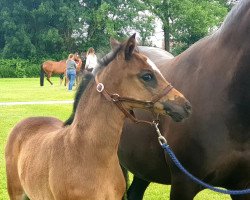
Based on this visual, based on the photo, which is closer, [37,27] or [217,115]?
[217,115]

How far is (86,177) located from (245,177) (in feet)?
3.53

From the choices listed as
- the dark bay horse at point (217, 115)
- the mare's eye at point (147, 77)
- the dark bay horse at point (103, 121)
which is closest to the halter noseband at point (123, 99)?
the dark bay horse at point (103, 121)

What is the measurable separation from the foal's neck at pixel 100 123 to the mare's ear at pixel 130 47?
1.01 feet

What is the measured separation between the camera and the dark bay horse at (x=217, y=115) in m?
2.82

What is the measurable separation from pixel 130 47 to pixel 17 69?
3339cm

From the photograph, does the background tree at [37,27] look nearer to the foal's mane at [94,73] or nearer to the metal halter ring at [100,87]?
the foal's mane at [94,73]

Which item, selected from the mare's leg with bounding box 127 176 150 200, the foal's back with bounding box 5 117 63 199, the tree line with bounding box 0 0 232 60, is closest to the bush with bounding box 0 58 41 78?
the tree line with bounding box 0 0 232 60

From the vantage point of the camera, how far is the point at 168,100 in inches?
102

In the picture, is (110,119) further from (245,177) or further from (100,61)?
(245,177)

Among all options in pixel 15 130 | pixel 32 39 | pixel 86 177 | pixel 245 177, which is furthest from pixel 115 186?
pixel 32 39

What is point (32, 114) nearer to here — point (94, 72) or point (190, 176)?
point (94, 72)

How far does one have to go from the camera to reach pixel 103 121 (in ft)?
9.00

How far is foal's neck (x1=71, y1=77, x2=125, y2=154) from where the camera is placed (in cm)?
273

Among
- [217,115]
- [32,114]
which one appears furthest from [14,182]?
[32,114]
